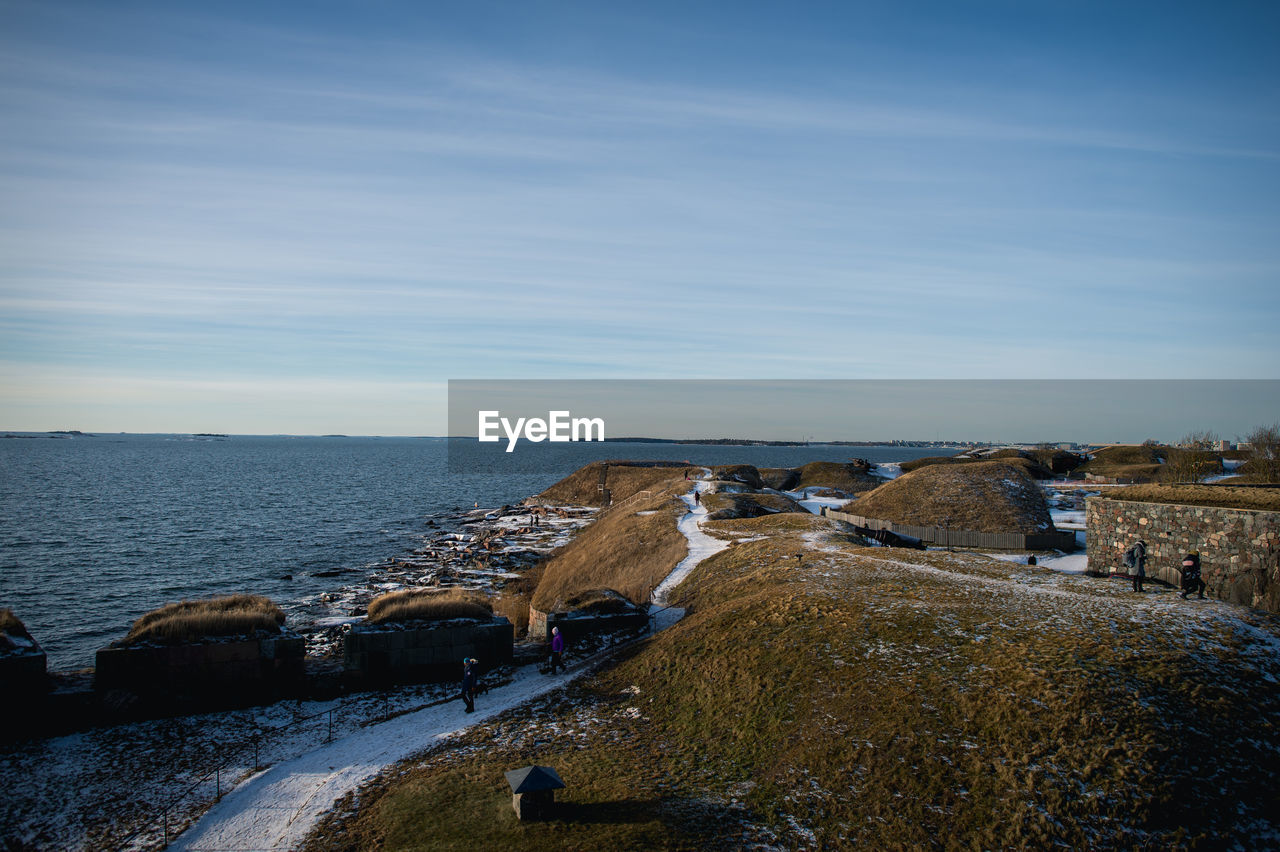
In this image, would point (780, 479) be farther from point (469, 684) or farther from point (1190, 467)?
point (469, 684)

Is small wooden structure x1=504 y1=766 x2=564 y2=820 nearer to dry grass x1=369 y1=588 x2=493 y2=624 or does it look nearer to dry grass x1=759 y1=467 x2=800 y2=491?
dry grass x1=369 y1=588 x2=493 y2=624

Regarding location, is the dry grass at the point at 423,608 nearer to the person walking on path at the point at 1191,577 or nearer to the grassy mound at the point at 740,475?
the person walking on path at the point at 1191,577

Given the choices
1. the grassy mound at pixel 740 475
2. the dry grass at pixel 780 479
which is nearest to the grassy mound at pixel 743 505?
the grassy mound at pixel 740 475

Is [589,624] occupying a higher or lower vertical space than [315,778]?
higher

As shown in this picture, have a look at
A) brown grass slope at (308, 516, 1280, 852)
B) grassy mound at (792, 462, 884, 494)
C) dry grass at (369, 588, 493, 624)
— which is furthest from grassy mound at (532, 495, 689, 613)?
grassy mound at (792, 462, 884, 494)

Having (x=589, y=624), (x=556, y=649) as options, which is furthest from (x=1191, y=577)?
Result: (x=556, y=649)

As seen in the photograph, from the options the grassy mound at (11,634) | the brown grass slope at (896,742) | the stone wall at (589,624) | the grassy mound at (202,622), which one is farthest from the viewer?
Result: the stone wall at (589,624)
